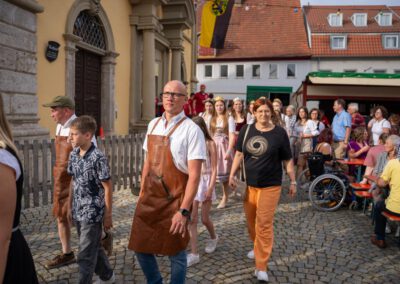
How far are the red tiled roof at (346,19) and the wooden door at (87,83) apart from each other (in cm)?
2994

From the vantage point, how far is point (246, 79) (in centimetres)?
3769

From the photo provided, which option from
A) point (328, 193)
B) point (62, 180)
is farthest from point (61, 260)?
point (328, 193)

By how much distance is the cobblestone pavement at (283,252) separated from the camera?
3861mm

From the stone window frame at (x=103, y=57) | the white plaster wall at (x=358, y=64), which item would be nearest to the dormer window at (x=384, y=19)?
the white plaster wall at (x=358, y=64)

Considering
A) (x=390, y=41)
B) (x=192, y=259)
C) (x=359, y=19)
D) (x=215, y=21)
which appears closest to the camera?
(x=192, y=259)

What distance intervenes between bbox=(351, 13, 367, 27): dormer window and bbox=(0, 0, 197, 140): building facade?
92.4ft

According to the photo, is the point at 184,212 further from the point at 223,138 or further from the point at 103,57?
the point at 103,57

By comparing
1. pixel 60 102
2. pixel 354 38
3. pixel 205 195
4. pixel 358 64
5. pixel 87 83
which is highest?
pixel 354 38

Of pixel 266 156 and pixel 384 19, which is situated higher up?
pixel 384 19

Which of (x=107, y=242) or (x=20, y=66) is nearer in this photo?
(x=107, y=242)

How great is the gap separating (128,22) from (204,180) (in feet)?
29.1

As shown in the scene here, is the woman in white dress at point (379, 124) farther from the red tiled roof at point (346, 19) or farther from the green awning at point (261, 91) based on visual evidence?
the red tiled roof at point (346, 19)

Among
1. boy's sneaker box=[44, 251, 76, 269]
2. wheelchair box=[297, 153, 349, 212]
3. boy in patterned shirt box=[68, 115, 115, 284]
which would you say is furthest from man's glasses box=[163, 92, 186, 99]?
wheelchair box=[297, 153, 349, 212]

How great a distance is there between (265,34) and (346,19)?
8.03 meters
